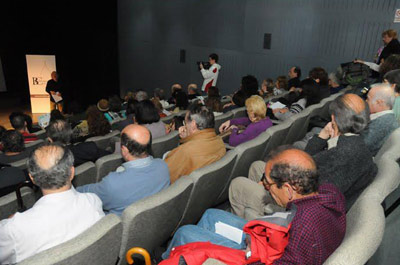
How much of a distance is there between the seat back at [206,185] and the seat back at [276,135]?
69 cm

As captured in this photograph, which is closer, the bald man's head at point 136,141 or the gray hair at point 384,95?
the bald man's head at point 136,141

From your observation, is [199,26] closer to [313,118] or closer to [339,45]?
[339,45]

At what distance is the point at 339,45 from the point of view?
6.75 meters

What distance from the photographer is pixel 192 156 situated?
2314mm

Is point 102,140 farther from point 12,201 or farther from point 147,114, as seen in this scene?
point 12,201

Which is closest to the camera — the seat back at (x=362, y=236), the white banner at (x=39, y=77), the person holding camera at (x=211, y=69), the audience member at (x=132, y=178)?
the seat back at (x=362, y=236)

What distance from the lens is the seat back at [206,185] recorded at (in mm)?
1900

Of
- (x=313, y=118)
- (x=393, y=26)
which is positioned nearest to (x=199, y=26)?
(x=393, y=26)

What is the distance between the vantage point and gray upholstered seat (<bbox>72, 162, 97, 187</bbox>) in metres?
2.26

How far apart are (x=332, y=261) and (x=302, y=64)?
6942mm

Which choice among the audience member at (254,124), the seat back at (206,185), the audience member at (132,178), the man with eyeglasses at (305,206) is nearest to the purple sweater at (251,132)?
the audience member at (254,124)

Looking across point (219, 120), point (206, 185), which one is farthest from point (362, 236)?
point (219, 120)

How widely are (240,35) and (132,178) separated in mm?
7051

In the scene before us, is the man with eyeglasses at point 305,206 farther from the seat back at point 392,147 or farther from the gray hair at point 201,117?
the gray hair at point 201,117
